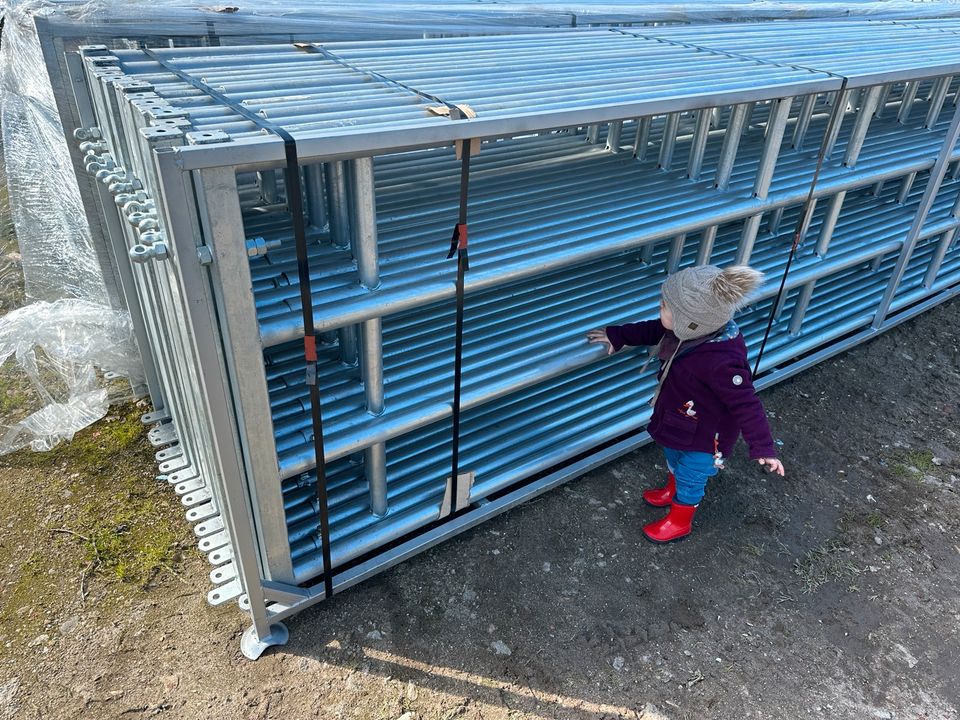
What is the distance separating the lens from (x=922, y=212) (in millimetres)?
4266

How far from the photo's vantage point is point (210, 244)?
5.80ft

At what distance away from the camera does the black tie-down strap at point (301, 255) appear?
1.79 meters

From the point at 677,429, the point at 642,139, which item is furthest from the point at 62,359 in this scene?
the point at 642,139

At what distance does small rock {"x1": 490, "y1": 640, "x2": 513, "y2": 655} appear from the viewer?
105 inches

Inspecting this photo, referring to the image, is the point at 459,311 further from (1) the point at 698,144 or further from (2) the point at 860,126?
(2) the point at 860,126

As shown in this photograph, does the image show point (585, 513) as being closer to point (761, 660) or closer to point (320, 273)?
point (761, 660)

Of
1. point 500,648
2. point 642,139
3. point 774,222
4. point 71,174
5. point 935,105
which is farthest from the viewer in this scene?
point 935,105

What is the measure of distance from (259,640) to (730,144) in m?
2.79

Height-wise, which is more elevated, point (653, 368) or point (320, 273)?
point (320, 273)

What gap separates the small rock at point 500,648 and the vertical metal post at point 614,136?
2435 millimetres

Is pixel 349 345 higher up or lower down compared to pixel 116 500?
higher up

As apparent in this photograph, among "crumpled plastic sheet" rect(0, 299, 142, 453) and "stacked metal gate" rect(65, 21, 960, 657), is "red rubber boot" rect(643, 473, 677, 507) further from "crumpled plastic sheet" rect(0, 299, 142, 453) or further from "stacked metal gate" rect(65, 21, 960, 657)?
"crumpled plastic sheet" rect(0, 299, 142, 453)

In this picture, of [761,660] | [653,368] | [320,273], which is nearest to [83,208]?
[320,273]

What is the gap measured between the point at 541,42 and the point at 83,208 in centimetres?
216
